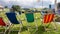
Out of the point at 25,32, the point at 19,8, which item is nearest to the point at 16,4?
the point at 19,8

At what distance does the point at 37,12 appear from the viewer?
10.0 m

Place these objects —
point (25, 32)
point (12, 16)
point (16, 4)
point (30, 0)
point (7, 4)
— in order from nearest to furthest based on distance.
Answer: point (12, 16), point (25, 32), point (7, 4), point (16, 4), point (30, 0)

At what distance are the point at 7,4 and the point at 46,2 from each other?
235 cm

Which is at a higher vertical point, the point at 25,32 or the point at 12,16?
the point at 12,16

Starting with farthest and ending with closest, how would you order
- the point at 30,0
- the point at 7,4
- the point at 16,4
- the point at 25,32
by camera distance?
the point at 30,0 < the point at 16,4 < the point at 7,4 < the point at 25,32

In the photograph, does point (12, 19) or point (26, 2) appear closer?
point (12, 19)

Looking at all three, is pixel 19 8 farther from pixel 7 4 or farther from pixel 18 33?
pixel 18 33

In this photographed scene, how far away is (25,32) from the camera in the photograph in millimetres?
5273

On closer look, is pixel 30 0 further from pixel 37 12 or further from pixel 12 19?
pixel 12 19

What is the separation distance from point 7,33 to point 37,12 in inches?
201

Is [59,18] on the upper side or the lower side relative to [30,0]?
lower

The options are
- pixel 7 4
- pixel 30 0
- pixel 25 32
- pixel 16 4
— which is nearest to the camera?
pixel 25 32

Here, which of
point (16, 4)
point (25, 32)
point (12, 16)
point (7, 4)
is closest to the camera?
point (12, 16)

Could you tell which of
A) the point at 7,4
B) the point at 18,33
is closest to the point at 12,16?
the point at 18,33
